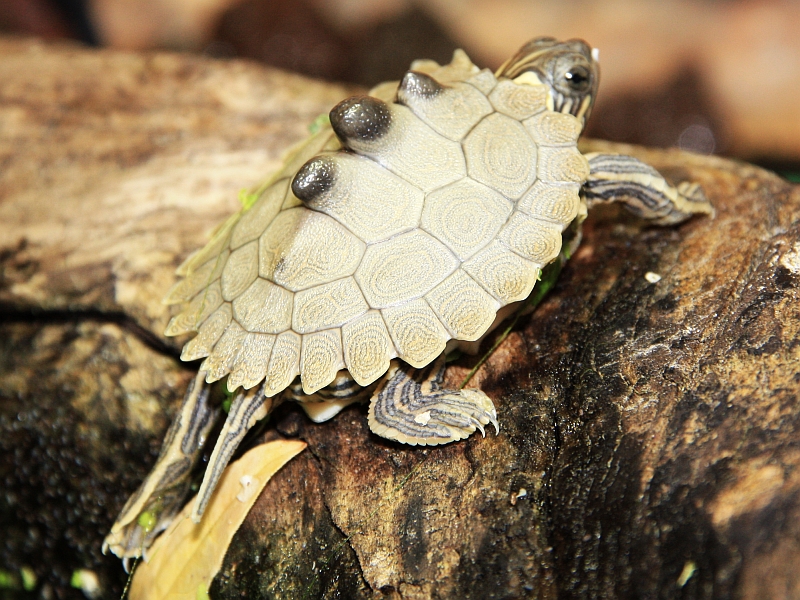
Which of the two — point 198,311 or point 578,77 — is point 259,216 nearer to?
point 198,311

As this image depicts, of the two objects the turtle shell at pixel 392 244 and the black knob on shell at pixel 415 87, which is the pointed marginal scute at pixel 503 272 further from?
the black knob on shell at pixel 415 87

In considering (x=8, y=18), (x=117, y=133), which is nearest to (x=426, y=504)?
(x=117, y=133)

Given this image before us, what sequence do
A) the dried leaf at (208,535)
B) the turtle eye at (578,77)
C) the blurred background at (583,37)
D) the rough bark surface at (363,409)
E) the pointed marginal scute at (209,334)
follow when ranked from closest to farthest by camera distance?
1. the rough bark surface at (363,409)
2. the pointed marginal scute at (209,334)
3. the dried leaf at (208,535)
4. the turtle eye at (578,77)
5. the blurred background at (583,37)

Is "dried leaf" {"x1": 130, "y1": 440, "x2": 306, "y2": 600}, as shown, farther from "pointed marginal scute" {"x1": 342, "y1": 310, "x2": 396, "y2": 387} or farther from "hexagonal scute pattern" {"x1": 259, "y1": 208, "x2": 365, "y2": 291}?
"hexagonal scute pattern" {"x1": 259, "y1": 208, "x2": 365, "y2": 291}

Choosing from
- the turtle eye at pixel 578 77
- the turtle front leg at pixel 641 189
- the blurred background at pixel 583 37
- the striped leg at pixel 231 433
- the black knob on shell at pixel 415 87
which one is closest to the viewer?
the striped leg at pixel 231 433

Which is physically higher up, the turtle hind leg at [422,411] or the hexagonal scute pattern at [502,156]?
the hexagonal scute pattern at [502,156]

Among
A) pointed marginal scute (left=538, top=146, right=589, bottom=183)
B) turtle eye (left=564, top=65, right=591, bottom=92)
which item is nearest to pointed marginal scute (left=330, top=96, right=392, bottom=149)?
pointed marginal scute (left=538, top=146, right=589, bottom=183)

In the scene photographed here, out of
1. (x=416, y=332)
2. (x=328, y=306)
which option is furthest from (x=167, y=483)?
(x=416, y=332)

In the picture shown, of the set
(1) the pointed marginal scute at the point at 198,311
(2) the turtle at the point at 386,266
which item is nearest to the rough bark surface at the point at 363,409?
(2) the turtle at the point at 386,266
